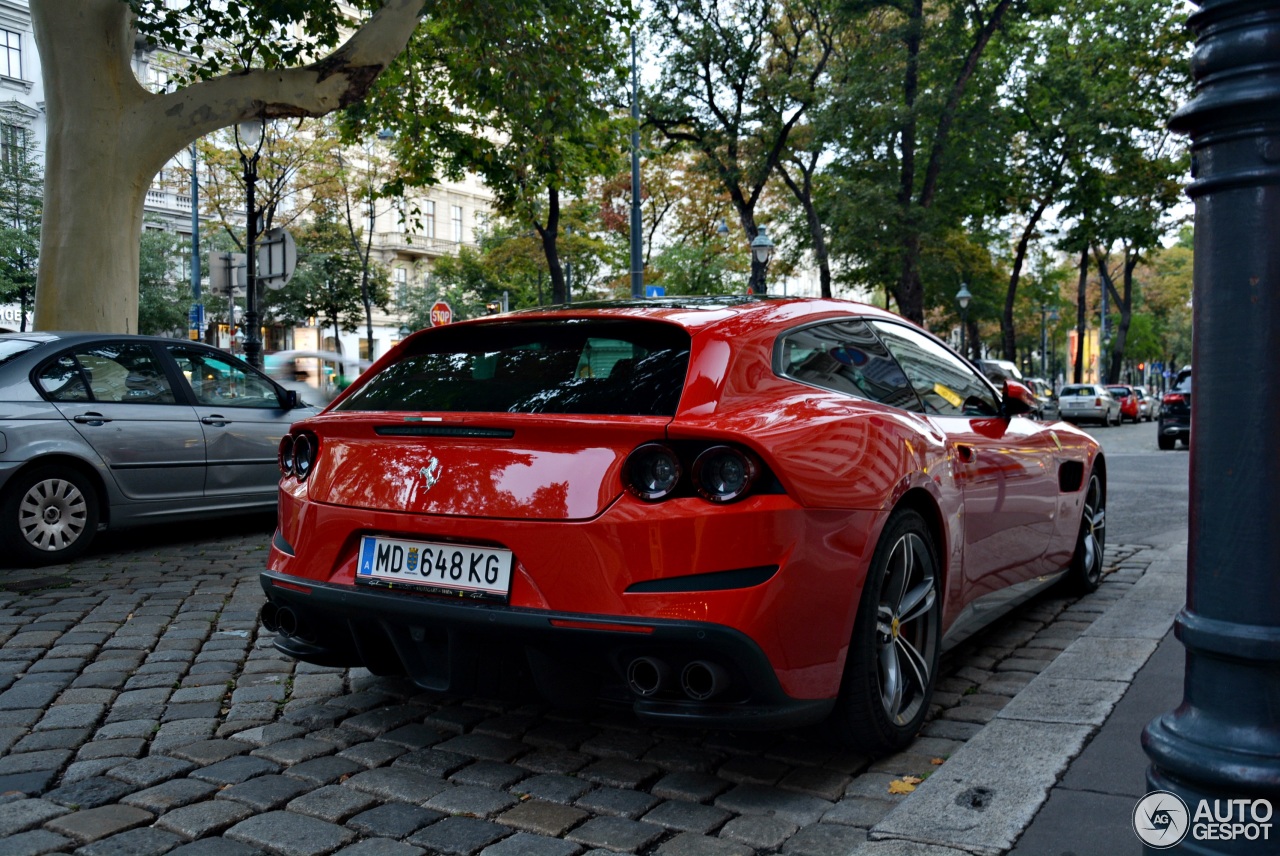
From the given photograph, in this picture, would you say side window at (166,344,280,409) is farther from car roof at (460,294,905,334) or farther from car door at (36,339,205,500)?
car roof at (460,294,905,334)

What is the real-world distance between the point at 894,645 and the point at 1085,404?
3852 centimetres

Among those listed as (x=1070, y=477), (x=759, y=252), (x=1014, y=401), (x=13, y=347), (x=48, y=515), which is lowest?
(x=48, y=515)

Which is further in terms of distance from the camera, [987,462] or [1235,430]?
[987,462]

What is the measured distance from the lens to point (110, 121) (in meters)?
9.97

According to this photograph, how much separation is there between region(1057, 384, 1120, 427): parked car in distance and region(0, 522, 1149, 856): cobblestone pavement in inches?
1434

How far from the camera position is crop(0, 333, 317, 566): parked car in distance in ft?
23.0

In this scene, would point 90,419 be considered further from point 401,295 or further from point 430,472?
point 401,295

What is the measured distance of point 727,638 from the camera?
2926mm

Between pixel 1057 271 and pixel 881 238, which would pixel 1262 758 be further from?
pixel 1057 271

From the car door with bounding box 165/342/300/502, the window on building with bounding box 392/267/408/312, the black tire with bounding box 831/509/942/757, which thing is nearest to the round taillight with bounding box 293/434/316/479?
the black tire with bounding box 831/509/942/757

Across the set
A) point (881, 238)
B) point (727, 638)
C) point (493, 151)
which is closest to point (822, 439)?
point (727, 638)

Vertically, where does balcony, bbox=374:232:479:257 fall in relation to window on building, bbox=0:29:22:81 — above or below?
below

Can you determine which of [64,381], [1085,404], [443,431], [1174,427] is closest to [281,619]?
[443,431]

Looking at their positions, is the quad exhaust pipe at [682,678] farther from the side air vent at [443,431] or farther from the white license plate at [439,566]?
the side air vent at [443,431]
